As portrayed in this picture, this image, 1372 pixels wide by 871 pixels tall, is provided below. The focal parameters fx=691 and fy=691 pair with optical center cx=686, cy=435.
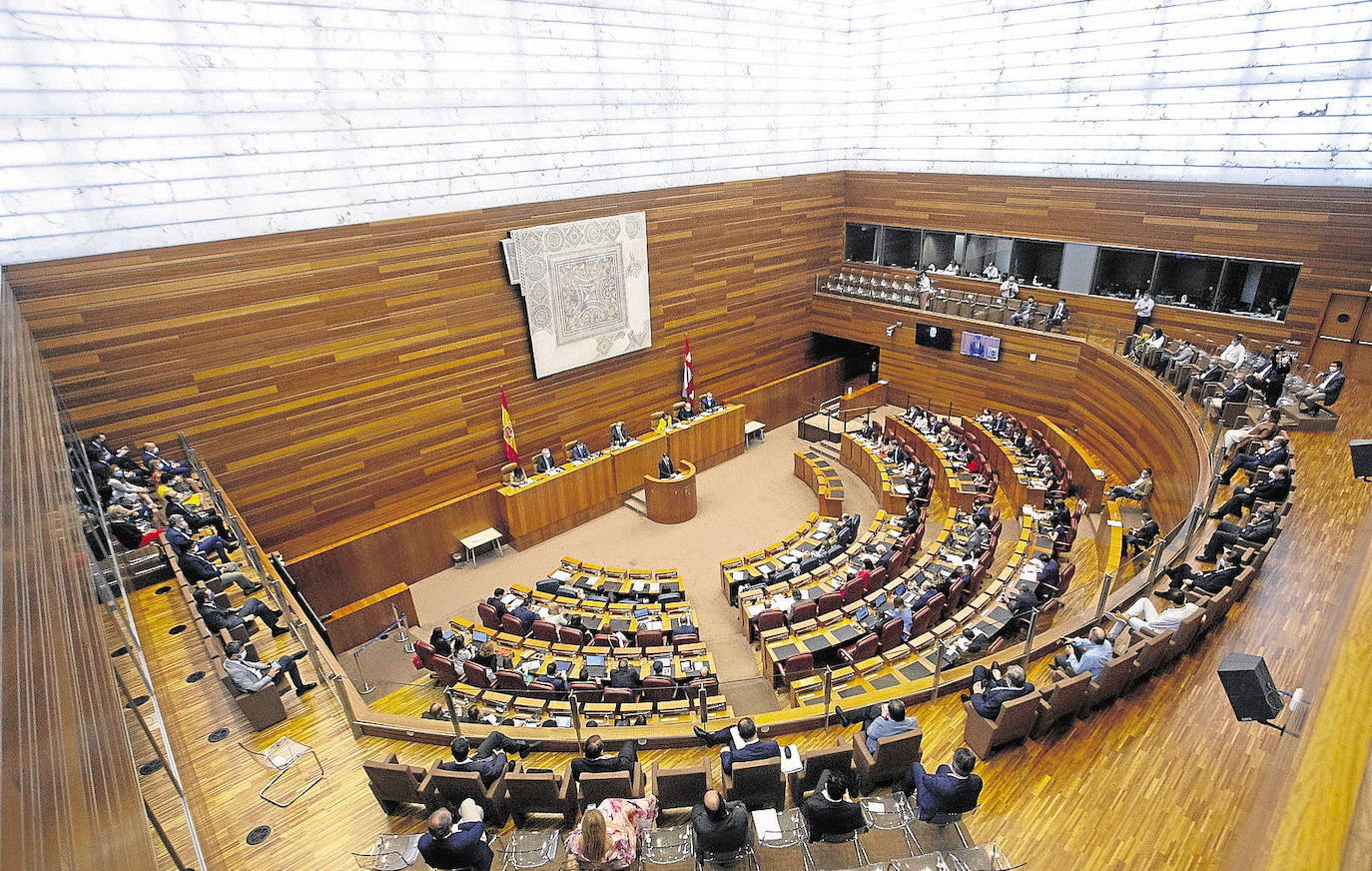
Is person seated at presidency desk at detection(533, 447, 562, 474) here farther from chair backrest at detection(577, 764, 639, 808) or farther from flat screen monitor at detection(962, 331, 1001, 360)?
flat screen monitor at detection(962, 331, 1001, 360)

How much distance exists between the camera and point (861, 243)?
18.3 m

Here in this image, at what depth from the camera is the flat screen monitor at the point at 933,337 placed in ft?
51.4

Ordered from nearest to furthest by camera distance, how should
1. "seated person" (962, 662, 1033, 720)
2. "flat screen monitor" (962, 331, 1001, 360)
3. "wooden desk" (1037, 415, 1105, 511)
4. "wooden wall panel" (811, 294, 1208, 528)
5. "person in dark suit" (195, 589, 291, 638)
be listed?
"seated person" (962, 662, 1033, 720) < "person in dark suit" (195, 589, 291, 638) < "wooden wall panel" (811, 294, 1208, 528) < "wooden desk" (1037, 415, 1105, 511) < "flat screen monitor" (962, 331, 1001, 360)

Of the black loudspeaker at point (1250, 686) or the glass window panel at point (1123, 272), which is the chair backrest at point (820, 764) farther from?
the glass window panel at point (1123, 272)

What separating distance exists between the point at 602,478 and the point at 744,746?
356 inches

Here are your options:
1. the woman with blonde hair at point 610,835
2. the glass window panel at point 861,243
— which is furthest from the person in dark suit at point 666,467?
the woman with blonde hair at point 610,835

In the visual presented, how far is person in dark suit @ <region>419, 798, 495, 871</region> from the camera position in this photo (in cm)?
425

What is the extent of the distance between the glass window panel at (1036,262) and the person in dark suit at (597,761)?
45.8 feet

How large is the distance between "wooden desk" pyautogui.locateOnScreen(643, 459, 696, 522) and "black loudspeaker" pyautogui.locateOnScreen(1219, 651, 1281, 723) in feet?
32.1

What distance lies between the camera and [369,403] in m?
11.5

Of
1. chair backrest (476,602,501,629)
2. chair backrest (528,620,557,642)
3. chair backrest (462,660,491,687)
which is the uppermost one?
chair backrest (462,660,491,687)

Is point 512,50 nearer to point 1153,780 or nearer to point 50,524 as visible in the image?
point 50,524

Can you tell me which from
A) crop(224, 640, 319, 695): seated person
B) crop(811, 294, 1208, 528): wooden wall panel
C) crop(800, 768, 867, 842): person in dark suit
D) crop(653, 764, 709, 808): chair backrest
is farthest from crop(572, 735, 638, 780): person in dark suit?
crop(811, 294, 1208, 528): wooden wall panel

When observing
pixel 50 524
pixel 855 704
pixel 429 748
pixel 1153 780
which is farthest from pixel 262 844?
pixel 1153 780
